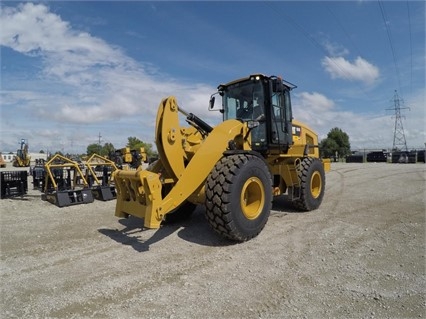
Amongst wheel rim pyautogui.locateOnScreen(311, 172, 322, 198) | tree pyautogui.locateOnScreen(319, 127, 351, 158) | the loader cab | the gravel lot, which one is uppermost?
tree pyautogui.locateOnScreen(319, 127, 351, 158)

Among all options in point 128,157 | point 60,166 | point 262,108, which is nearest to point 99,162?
point 60,166

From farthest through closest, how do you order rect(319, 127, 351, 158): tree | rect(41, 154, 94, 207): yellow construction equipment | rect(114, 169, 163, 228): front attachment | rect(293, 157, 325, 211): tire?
rect(319, 127, 351, 158): tree < rect(41, 154, 94, 207): yellow construction equipment < rect(293, 157, 325, 211): tire < rect(114, 169, 163, 228): front attachment

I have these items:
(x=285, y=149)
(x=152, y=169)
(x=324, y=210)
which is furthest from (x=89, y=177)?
(x=324, y=210)

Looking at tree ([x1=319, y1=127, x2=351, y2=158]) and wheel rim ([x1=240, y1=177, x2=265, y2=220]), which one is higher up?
tree ([x1=319, y1=127, x2=351, y2=158])

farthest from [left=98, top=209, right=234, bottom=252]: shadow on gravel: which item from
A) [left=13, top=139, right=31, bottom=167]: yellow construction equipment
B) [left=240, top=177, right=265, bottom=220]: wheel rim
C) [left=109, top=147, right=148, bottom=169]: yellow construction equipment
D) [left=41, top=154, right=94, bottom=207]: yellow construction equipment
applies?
[left=13, top=139, right=31, bottom=167]: yellow construction equipment

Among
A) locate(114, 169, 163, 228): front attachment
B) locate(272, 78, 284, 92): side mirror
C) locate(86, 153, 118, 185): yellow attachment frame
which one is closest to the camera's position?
locate(114, 169, 163, 228): front attachment

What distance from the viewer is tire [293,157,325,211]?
23.9 feet

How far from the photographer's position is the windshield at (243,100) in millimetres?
6688

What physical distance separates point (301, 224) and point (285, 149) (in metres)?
1.93

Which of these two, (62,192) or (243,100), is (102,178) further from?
(243,100)

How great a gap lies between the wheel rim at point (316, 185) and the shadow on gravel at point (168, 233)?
9.88 feet

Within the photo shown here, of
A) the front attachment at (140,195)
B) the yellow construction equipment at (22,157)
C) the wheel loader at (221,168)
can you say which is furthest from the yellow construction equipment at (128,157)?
the yellow construction equipment at (22,157)

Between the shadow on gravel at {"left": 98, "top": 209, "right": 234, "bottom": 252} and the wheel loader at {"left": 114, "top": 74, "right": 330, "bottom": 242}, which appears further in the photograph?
the shadow on gravel at {"left": 98, "top": 209, "right": 234, "bottom": 252}

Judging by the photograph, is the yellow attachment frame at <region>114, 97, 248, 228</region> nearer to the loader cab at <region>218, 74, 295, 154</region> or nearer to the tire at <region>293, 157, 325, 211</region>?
the loader cab at <region>218, 74, 295, 154</region>
